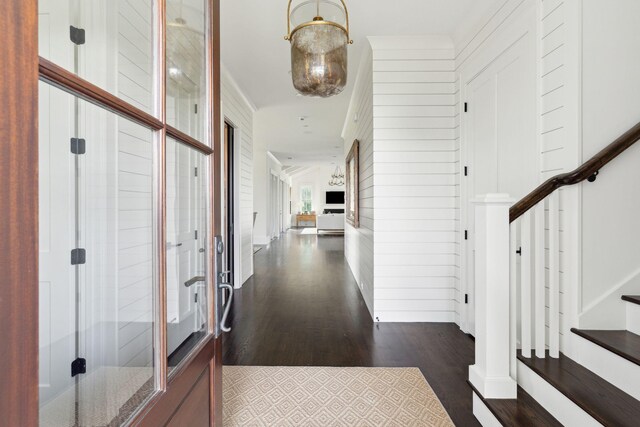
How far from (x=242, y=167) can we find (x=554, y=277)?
3.99 m

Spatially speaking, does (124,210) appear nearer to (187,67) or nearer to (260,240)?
(187,67)

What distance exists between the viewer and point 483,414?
1.66 meters

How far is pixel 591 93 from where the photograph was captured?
1621 mm

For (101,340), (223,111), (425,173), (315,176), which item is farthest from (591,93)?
(315,176)

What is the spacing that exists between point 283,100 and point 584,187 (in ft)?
13.6

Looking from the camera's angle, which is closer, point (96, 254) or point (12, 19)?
point (12, 19)

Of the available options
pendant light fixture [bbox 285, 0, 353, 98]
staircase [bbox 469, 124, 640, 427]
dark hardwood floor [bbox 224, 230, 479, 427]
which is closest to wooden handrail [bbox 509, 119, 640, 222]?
staircase [bbox 469, 124, 640, 427]

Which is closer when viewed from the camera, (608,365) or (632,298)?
(608,365)

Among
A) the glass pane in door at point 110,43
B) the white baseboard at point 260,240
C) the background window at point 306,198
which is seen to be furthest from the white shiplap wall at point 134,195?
the background window at point 306,198

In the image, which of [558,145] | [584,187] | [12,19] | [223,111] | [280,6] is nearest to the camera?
[12,19]

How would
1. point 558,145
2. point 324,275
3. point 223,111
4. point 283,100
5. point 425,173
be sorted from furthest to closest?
point 324,275
point 283,100
point 223,111
point 425,173
point 558,145

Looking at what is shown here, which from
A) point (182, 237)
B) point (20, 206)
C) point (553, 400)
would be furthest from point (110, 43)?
point (553, 400)

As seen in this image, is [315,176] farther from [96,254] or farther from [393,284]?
[96,254]

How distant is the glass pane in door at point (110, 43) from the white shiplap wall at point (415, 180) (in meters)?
2.35
